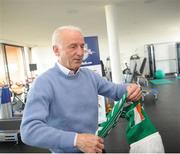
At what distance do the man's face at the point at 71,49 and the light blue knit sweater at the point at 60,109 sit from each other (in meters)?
0.07

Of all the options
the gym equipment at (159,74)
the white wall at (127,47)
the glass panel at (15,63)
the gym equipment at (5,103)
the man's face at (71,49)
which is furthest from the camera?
the white wall at (127,47)

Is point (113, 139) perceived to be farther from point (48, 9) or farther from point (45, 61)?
point (45, 61)

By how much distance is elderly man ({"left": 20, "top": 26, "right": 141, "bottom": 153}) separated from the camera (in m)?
0.91

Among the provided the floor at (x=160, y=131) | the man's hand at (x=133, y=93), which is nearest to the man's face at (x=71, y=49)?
the man's hand at (x=133, y=93)

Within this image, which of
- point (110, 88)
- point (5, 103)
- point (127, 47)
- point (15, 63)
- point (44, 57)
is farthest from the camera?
point (44, 57)

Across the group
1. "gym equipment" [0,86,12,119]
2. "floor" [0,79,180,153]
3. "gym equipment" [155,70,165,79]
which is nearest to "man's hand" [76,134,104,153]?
"floor" [0,79,180,153]

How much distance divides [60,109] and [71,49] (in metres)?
0.34

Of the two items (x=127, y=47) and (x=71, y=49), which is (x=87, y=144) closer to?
(x=71, y=49)

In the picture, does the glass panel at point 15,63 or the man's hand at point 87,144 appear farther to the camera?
the glass panel at point 15,63

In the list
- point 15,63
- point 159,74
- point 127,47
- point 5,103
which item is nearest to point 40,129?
point 5,103

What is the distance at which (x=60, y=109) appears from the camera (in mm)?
1114

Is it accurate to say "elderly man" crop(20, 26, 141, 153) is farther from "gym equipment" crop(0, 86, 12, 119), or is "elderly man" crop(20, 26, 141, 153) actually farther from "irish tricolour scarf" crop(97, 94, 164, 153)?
"gym equipment" crop(0, 86, 12, 119)

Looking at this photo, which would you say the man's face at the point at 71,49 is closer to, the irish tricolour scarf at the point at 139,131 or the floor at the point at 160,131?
the irish tricolour scarf at the point at 139,131

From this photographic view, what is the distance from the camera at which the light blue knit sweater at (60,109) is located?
91 cm
